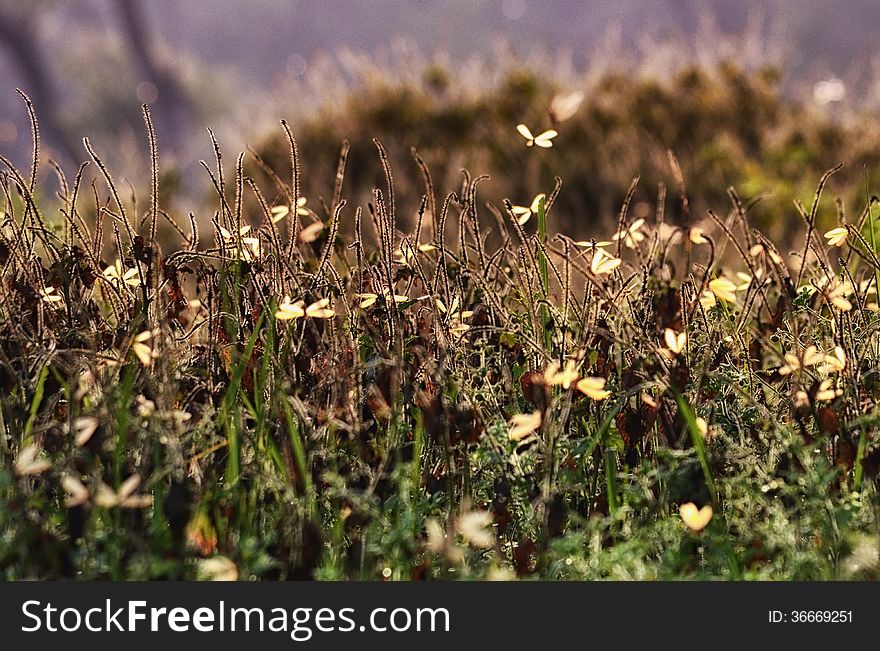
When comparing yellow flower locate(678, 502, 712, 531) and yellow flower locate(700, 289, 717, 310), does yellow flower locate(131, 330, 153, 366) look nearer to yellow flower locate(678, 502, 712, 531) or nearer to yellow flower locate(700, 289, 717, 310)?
yellow flower locate(678, 502, 712, 531)

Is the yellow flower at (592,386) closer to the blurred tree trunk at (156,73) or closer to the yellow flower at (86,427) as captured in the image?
the yellow flower at (86,427)

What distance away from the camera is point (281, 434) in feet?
6.67

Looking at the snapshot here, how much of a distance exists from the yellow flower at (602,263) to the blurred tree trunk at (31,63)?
109ft

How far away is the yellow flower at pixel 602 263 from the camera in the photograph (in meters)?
2.14

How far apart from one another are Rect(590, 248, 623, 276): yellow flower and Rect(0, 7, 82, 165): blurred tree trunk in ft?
109

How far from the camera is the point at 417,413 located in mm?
2115

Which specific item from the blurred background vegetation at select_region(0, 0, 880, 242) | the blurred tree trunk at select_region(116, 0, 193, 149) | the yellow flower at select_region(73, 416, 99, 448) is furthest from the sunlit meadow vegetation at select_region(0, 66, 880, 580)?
the blurred tree trunk at select_region(116, 0, 193, 149)

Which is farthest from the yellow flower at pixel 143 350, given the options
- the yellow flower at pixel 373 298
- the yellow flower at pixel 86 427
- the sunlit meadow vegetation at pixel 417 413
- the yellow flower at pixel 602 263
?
the yellow flower at pixel 602 263

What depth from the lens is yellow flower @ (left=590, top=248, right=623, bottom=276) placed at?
84.4 inches

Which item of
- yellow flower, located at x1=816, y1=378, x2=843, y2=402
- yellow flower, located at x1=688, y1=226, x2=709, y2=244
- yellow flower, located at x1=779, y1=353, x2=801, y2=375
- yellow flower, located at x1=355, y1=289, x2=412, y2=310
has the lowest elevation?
yellow flower, located at x1=816, y1=378, x2=843, y2=402

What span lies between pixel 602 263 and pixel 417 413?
1.81 ft

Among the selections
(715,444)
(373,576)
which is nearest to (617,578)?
(373,576)

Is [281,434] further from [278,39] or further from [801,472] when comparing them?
[278,39]

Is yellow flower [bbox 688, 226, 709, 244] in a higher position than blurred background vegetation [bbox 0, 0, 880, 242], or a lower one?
lower
